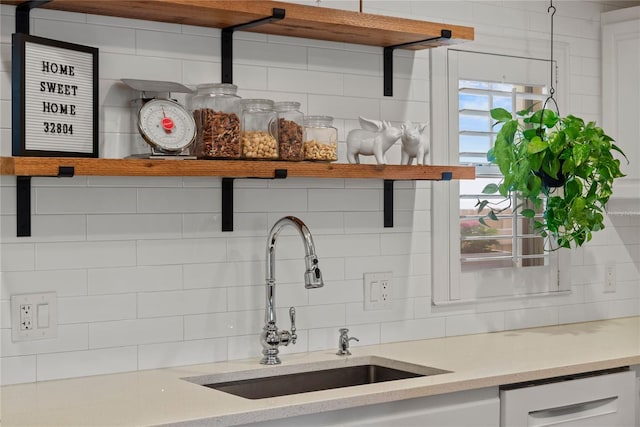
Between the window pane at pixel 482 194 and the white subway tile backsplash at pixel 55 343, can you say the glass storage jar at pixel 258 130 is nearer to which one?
the white subway tile backsplash at pixel 55 343

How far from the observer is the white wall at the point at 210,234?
2576mm

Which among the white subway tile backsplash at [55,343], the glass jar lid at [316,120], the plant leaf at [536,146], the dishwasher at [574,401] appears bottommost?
the dishwasher at [574,401]

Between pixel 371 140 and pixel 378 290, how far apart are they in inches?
22.4

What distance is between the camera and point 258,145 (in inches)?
105

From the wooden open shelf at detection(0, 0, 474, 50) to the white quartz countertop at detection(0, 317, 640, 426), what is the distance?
41.2 inches

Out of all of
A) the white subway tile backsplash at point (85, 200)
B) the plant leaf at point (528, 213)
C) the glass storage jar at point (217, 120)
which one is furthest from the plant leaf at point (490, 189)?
the white subway tile backsplash at point (85, 200)

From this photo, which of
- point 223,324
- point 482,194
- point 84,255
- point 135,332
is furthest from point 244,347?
point 482,194

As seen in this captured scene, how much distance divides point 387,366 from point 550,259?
109cm

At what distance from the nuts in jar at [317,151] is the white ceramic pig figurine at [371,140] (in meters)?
0.12

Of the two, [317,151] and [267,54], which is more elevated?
[267,54]

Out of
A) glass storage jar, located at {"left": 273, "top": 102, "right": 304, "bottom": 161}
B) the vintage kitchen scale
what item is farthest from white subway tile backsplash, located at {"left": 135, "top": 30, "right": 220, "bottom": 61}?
glass storage jar, located at {"left": 273, "top": 102, "right": 304, "bottom": 161}

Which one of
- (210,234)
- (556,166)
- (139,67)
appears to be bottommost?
(210,234)

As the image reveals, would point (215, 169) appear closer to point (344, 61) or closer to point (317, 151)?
point (317, 151)

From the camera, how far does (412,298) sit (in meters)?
3.28
